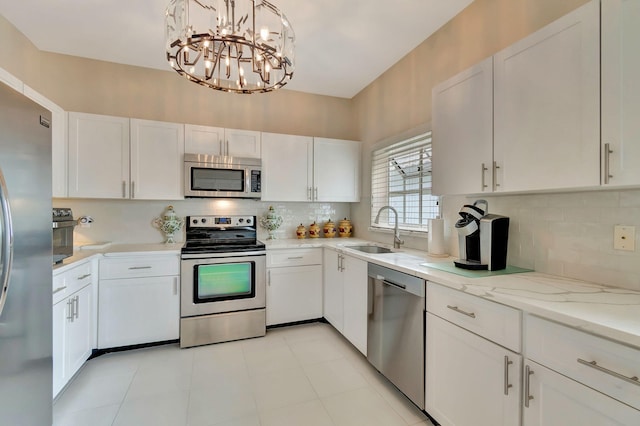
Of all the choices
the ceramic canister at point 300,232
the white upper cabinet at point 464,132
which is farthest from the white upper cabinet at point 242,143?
the white upper cabinet at point 464,132

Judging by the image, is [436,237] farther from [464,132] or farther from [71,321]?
[71,321]

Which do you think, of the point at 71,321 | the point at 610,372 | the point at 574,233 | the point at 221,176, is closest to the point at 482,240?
the point at 574,233

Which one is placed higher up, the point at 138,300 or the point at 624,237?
the point at 624,237

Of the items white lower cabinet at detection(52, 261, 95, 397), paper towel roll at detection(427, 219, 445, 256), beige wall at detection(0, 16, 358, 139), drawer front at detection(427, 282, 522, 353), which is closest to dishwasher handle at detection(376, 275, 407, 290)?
drawer front at detection(427, 282, 522, 353)

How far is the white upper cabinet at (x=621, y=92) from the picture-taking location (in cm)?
107

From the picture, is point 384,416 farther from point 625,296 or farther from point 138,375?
point 138,375

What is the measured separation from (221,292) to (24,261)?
1.73 metres

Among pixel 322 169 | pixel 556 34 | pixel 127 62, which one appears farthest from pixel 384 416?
pixel 127 62

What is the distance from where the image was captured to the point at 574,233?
1.50m

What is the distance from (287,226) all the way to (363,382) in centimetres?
202

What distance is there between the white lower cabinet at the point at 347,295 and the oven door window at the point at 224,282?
811 mm

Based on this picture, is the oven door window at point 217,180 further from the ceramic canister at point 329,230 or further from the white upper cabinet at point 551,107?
the white upper cabinet at point 551,107

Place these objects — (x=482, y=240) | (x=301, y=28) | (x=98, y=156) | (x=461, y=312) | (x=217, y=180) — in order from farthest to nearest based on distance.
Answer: (x=217, y=180) → (x=98, y=156) → (x=301, y=28) → (x=482, y=240) → (x=461, y=312)

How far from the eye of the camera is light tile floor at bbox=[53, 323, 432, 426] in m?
1.76
